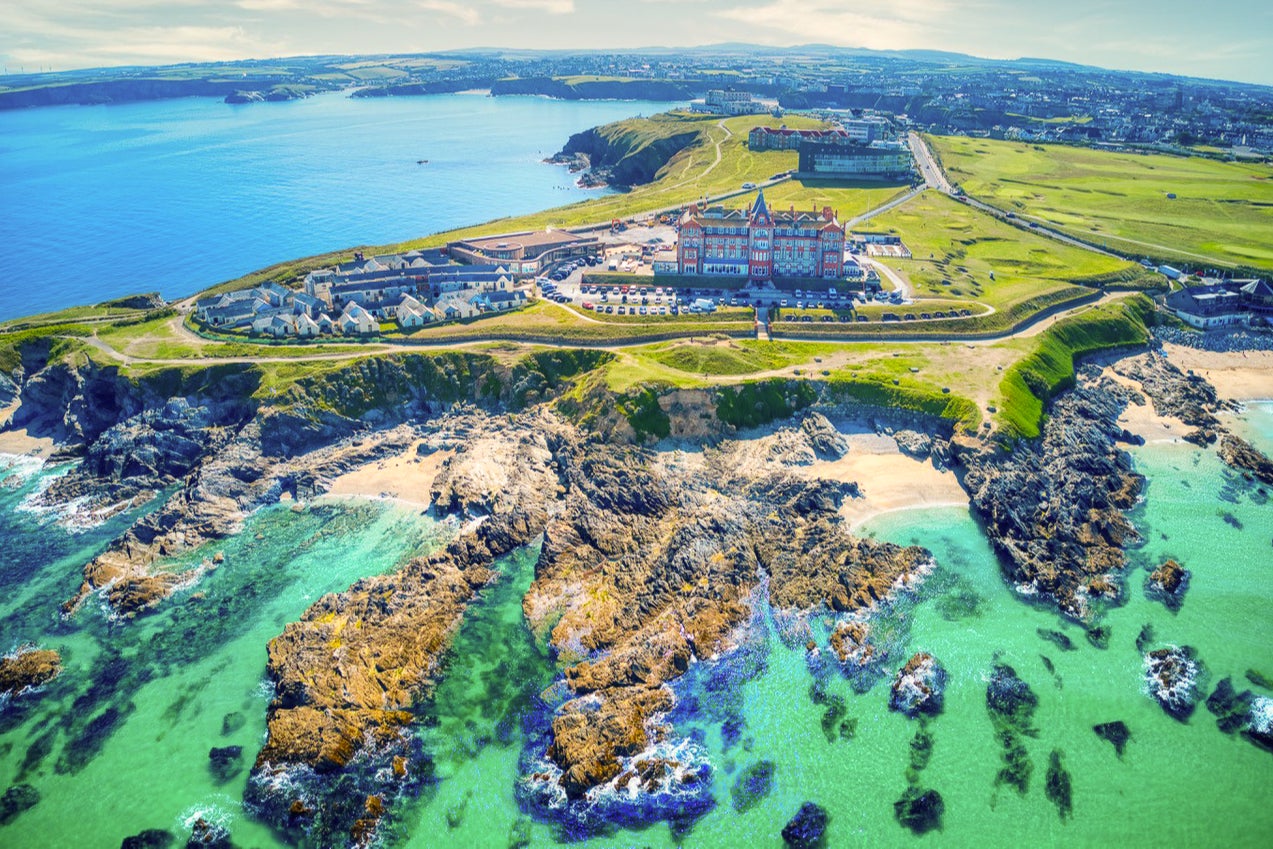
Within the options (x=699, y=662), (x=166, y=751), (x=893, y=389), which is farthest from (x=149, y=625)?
(x=893, y=389)

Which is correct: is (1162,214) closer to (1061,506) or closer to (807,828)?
(1061,506)

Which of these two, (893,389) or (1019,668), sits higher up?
(893,389)

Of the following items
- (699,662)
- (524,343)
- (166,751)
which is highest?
(524,343)

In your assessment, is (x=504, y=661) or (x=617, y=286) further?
(x=617, y=286)

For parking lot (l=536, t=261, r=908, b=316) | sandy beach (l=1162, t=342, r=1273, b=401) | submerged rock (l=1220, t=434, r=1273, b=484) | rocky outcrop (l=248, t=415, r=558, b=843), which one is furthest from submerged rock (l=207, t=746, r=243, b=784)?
sandy beach (l=1162, t=342, r=1273, b=401)

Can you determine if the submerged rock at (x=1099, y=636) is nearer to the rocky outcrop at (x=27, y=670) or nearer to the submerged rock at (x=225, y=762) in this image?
the submerged rock at (x=225, y=762)

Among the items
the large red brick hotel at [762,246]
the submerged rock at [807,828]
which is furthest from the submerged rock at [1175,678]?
the large red brick hotel at [762,246]

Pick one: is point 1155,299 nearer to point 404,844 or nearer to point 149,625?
point 404,844

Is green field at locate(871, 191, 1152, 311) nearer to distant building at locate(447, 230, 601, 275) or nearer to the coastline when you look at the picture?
distant building at locate(447, 230, 601, 275)

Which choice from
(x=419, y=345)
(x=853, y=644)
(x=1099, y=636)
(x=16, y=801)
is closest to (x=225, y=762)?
(x=16, y=801)
